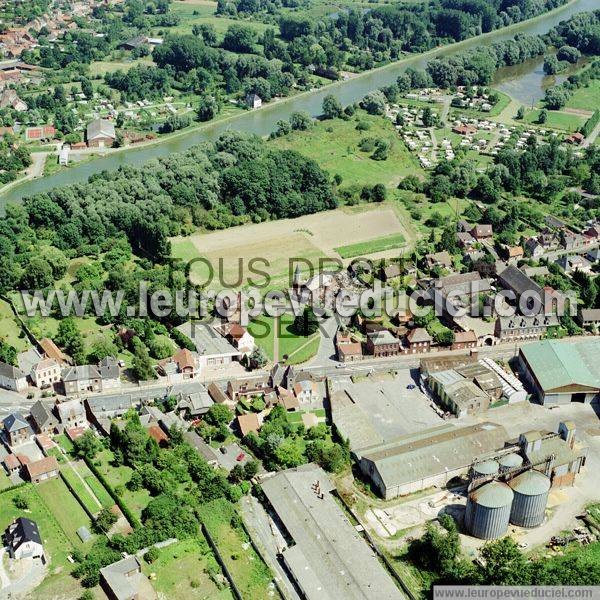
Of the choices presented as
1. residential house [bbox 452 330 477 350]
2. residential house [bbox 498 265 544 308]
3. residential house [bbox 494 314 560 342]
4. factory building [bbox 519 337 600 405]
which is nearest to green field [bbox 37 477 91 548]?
residential house [bbox 452 330 477 350]

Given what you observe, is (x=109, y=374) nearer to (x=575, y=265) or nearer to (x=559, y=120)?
(x=575, y=265)

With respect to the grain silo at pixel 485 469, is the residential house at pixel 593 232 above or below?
below

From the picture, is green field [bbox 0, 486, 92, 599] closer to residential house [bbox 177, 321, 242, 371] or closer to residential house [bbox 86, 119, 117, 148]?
residential house [bbox 177, 321, 242, 371]

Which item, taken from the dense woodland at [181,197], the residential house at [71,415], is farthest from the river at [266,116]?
the residential house at [71,415]

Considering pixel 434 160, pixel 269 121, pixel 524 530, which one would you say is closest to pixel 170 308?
pixel 524 530

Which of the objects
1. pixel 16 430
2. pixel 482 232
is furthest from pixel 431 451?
pixel 482 232

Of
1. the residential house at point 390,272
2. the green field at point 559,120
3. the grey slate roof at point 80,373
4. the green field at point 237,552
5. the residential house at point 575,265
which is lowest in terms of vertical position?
the green field at point 559,120

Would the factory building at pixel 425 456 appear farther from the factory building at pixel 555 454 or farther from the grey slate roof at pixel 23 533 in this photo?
the grey slate roof at pixel 23 533
